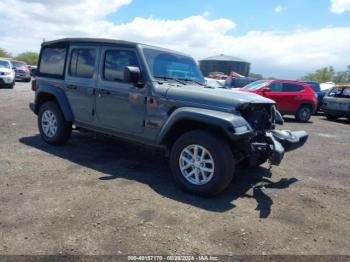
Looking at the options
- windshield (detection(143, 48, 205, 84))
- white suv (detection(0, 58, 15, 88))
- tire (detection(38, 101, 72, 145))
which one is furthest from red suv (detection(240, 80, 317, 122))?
white suv (detection(0, 58, 15, 88))

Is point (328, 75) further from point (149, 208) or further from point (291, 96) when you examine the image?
point (149, 208)

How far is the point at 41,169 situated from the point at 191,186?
2.29m

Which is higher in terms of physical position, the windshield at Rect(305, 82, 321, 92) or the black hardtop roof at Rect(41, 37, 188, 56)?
the black hardtop roof at Rect(41, 37, 188, 56)

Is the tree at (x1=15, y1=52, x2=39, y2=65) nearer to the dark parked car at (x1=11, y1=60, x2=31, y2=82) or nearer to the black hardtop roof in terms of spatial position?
the dark parked car at (x1=11, y1=60, x2=31, y2=82)

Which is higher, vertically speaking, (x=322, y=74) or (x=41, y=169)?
(x=322, y=74)

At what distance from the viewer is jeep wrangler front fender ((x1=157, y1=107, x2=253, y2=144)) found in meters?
4.30

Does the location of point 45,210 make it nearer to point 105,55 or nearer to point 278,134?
point 105,55

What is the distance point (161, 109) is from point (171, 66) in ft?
3.13

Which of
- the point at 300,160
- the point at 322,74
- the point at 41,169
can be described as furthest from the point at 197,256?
the point at 322,74

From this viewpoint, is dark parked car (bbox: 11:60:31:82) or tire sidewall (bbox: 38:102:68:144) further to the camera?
dark parked car (bbox: 11:60:31:82)

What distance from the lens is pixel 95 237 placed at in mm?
3395

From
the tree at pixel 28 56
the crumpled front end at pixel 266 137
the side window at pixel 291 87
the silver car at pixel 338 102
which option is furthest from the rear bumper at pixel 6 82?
the tree at pixel 28 56

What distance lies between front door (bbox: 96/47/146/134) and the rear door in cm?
18

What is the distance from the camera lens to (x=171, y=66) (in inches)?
225
